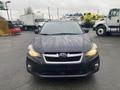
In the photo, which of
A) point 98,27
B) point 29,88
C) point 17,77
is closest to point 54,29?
point 17,77

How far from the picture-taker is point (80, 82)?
6.65 meters

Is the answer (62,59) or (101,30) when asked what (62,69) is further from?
(101,30)

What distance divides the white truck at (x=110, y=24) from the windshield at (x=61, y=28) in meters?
13.5

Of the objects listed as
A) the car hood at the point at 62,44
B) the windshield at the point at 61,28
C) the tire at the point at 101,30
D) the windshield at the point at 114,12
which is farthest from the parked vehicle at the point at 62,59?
the tire at the point at 101,30

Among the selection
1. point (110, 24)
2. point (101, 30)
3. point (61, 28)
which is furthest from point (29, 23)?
point (61, 28)

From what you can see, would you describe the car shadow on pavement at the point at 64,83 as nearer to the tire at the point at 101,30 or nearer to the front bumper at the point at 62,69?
the front bumper at the point at 62,69

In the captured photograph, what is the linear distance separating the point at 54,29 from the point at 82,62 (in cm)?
246

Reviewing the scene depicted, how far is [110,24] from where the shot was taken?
2228 centimetres

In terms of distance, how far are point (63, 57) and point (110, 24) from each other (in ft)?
54.8

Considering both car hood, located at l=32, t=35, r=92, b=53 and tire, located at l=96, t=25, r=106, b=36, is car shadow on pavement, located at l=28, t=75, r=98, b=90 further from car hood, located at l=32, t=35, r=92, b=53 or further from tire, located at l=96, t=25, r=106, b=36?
tire, located at l=96, t=25, r=106, b=36

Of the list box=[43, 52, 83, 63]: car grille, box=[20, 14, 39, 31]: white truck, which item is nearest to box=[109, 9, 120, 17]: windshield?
box=[43, 52, 83, 63]: car grille

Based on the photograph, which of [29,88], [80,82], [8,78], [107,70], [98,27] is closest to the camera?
[29,88]

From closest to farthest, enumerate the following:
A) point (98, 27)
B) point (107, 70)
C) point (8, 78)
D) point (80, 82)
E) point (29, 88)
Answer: point (29, 88) → point (80, 82) → point (8, 78) → point (107, 70) → point (98, 27)

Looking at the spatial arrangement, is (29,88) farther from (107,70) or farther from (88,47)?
(107,70)
